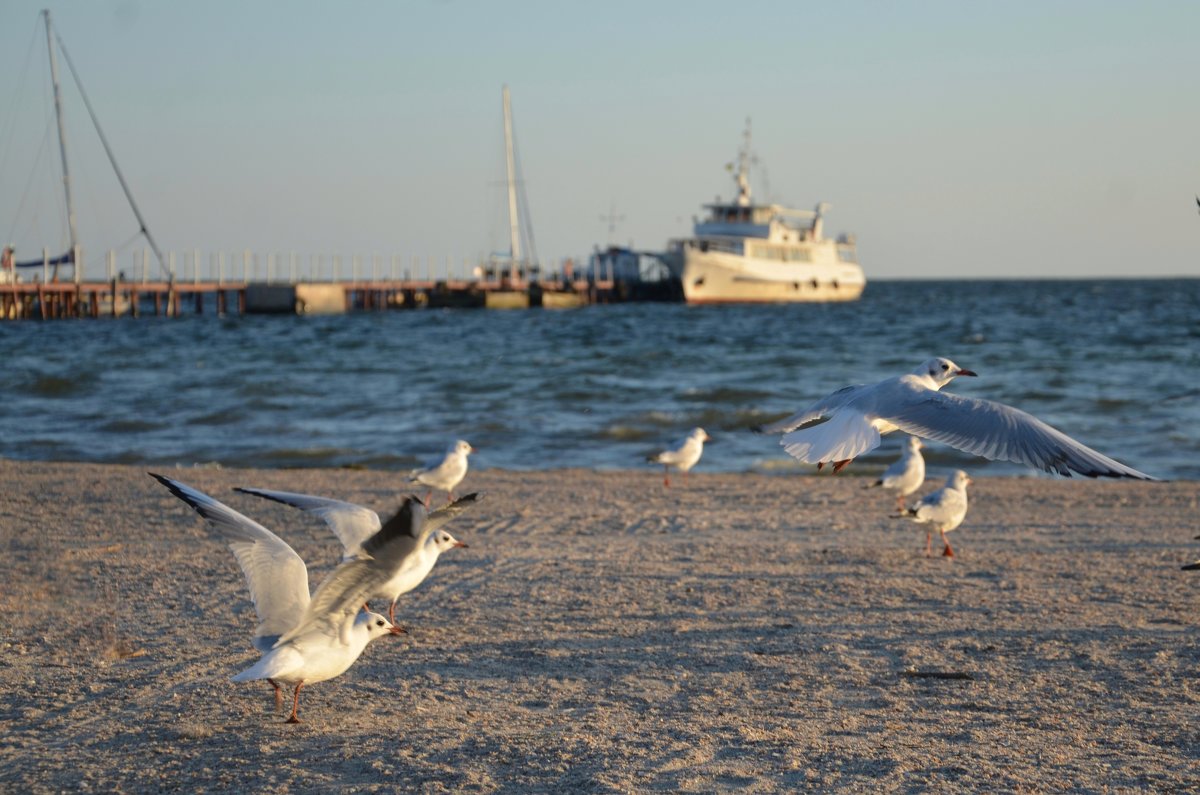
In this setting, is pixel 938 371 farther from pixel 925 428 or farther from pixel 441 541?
pixel 441 541

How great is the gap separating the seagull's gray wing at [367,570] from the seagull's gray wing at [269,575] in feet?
0.25

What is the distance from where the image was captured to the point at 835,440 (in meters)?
4.87

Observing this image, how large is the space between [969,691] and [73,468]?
830cm

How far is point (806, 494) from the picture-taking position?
9484mm

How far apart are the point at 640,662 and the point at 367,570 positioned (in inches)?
54.2

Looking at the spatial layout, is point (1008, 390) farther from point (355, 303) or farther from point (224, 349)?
point (355, 303)

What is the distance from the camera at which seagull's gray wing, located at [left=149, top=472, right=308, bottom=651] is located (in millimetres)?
4164

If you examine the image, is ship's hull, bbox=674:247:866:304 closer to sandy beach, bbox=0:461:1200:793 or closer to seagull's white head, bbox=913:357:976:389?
sandy beach, bbox=0:461:1200:793

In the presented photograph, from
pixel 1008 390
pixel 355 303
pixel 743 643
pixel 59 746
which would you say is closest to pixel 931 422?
pixel 743 643

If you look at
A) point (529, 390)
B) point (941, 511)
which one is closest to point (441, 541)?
point (941, 511)

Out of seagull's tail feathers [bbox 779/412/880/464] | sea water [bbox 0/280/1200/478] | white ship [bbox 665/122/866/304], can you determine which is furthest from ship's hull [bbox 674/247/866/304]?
seagull's tail feathers [bbox 779/412/880/464]

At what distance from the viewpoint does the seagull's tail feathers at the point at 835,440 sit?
4.75m

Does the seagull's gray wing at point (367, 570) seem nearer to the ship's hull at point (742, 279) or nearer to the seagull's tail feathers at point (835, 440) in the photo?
the seagull's tail feathers at point (835, 440)

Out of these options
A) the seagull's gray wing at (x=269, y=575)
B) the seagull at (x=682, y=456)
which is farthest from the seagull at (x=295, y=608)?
the seagull at (x=682, y=456)
